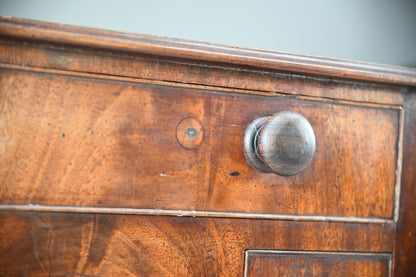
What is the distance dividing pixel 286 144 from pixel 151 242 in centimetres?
19

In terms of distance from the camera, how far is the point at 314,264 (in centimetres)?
39

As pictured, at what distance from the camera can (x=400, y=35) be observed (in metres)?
0.85

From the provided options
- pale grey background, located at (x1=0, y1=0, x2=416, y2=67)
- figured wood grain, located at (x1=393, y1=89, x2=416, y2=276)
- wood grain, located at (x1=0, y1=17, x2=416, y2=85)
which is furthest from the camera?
pale grey background, located at (x1=0, y1=0, x2=416, y2=67)

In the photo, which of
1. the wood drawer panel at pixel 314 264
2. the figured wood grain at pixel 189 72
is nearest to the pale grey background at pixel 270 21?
the figured wood grain at pixel 189 72

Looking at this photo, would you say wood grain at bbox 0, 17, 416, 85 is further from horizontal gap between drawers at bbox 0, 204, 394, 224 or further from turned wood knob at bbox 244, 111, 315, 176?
horizontal gap between drawers at bbox 0, 204, 394, 224

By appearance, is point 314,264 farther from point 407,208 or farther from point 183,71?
point 183,71

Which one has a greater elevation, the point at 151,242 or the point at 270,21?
the point at 270,21

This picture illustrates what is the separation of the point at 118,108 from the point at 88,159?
0.06m

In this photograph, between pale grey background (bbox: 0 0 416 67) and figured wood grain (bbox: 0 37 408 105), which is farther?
pale grey background (bbox: 0 0 416 67)

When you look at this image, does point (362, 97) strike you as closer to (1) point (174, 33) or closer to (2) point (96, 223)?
(2) point (96, 223)

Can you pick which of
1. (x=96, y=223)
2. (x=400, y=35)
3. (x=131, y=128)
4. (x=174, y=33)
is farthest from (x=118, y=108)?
(x=400, y=35)

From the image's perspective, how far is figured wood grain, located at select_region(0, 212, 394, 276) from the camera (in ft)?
1.08

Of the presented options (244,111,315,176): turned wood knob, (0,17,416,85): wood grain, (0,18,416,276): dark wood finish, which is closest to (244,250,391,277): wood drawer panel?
(0,18,416,276): dark wood finish

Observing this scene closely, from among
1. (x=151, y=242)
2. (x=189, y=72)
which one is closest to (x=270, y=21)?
(x=189, y=72)
